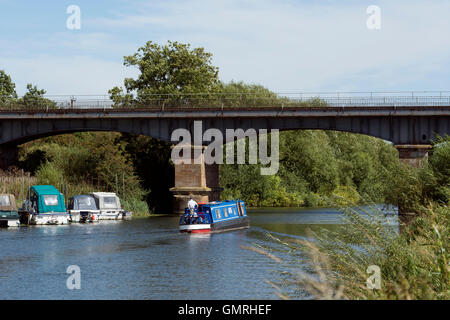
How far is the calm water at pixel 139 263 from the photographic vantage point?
25391 millimetres

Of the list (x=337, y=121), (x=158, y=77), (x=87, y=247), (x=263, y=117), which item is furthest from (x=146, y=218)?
(x=158, y=77)

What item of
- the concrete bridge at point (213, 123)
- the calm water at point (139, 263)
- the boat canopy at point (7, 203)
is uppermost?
the concrete bridge at point (213, 123)

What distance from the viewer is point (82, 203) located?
60438 mm

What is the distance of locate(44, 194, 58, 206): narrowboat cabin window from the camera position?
183ft

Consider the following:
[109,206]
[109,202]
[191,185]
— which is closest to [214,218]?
[109,206]

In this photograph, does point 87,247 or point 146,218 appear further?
point 146,218

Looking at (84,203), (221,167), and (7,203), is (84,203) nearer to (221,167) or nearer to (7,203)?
(7,203)

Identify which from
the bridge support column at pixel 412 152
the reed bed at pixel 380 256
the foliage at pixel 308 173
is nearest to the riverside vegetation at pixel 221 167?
the foliage at pixel 308 173

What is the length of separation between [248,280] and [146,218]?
36537 mm

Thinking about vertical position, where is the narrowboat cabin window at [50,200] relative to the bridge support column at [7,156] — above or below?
below

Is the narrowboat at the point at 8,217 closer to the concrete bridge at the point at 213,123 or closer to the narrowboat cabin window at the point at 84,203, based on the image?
the narrowboat cabin window at the point at 84,203

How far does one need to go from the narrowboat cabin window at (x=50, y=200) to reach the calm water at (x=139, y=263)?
2.75 m
